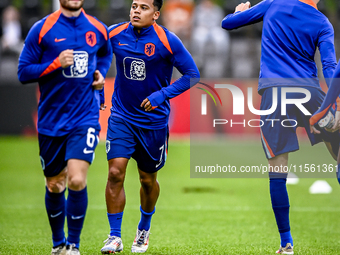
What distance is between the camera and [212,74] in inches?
748

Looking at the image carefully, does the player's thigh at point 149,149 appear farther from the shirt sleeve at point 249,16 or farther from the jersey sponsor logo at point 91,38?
the shirt sleeve at point 249,16

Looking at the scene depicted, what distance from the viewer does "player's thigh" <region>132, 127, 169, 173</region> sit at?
5133mm

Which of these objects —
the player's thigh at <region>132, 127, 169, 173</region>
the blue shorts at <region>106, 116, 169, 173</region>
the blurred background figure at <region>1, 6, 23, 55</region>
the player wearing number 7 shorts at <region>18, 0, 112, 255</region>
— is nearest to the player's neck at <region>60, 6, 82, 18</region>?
the player wearing number 7 shorts at <region>18, 0, 112, 255</region>

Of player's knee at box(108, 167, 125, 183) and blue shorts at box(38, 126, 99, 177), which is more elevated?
blue shorts at box(38, 126, 99, 177)

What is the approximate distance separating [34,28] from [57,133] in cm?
89

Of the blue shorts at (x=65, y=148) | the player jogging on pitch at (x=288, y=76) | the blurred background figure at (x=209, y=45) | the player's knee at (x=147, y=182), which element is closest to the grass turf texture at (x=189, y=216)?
the player's knee at (x=147, y=182)

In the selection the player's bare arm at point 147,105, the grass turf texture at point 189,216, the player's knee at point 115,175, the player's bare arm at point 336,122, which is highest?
the player's bare arm at point 147,105

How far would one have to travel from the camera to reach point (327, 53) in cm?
467

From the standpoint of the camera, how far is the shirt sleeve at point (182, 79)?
16.3 ft

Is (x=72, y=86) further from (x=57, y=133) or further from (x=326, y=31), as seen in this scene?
(x=326, y=31)

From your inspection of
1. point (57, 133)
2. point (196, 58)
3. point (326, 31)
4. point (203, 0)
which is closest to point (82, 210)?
point (57, 133)

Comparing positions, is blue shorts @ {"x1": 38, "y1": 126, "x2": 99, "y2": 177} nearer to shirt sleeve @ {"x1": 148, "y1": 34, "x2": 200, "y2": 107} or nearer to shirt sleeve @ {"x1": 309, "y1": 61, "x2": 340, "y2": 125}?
shirt sleeve @ {"x1": 148, "y1": 34, "x2": 200, "y2": 107}

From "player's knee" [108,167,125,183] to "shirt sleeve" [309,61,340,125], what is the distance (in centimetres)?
187

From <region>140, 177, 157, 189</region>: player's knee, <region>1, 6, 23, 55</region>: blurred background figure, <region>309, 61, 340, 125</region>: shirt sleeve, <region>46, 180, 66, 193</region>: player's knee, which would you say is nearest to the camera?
<region>309, 61, 340, 125</region>: shirt sleeve
